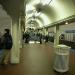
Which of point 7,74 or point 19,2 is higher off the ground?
point 19,2

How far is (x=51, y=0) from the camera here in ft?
46.8

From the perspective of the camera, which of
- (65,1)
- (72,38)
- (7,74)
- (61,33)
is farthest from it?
(61,33)

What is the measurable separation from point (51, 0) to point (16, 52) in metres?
6.79

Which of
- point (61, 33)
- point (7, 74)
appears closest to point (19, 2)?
point (7, 74)

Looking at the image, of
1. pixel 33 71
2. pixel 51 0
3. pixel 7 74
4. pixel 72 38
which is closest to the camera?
pixel 7 74

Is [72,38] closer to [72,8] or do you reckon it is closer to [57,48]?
[72,8]

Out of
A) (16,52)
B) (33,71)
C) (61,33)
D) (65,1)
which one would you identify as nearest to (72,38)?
(61,33)

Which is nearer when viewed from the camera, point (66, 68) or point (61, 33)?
point (66, 68)

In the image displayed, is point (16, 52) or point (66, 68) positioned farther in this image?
point (16, 52)

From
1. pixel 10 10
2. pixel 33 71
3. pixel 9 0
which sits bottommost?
pixel 33 71

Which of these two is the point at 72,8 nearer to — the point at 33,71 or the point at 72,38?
the point at 72,38

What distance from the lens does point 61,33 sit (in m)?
21.7

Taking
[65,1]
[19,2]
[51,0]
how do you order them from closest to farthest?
[19,2], [65,1], [51,0]

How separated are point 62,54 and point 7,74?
2500mm
